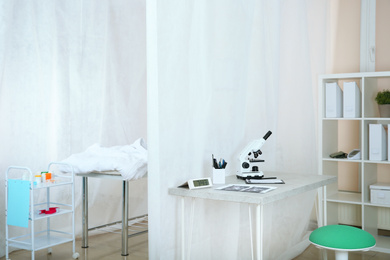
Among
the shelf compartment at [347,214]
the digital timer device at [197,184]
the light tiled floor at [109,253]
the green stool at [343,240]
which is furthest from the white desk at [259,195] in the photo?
the shelf compartment at [347,214]

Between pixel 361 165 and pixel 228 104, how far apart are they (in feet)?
5.09

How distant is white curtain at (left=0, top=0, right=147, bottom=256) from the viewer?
374cm

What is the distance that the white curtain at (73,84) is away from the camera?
3.74 meters

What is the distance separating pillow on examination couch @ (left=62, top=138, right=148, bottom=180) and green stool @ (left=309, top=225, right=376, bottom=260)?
1327mm

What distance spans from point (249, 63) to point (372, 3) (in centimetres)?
186

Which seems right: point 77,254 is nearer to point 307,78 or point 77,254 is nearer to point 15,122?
point 15,122

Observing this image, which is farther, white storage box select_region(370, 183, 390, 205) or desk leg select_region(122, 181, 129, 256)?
white storage box select_region(370, 183, 390, 205)

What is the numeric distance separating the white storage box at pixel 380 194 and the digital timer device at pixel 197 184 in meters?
1.86

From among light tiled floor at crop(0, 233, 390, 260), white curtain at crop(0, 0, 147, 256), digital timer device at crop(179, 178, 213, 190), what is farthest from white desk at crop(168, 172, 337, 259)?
white curtain at crop(0, 0, 147, 256)

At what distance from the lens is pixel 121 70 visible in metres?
4.64

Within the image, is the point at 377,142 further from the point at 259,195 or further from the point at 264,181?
the point at 259,195

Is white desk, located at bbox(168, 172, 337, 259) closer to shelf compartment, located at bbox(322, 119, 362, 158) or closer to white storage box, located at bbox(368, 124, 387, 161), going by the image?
white storage box, located at bbox(368, 124, 387, 161)

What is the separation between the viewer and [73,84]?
422 cm

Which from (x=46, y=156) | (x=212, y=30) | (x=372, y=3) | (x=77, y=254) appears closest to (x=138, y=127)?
(x=46, y=156)
